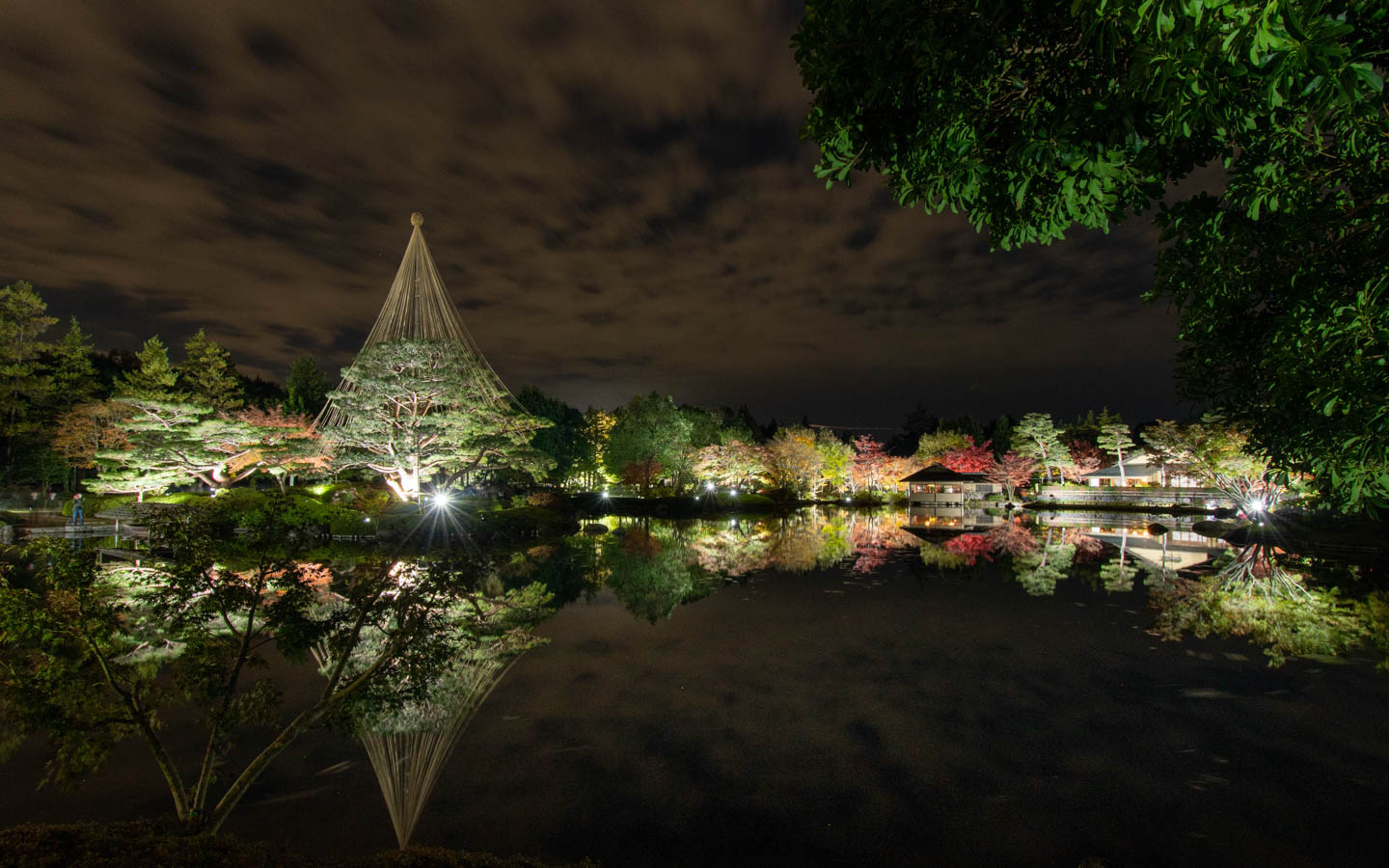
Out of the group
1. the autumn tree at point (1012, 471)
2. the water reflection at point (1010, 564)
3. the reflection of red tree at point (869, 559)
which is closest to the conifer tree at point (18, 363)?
the water reflection at point (1010, 564)

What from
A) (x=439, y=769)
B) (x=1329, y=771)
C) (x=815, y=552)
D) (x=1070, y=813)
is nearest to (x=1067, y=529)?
(x=815, y=552)

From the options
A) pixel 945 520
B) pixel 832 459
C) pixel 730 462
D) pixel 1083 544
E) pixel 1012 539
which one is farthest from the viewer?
pixel 832 459

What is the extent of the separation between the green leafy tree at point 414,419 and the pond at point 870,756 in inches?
610

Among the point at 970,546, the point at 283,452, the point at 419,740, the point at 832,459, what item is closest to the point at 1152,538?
the point at 970,546

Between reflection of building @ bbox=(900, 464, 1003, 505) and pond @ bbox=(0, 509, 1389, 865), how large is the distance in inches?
1455

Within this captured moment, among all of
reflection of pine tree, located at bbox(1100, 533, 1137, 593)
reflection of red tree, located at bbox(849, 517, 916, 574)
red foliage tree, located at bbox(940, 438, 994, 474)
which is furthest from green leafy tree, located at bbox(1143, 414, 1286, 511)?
red foliage tree, located at bbox(940, 438, 994, 474)

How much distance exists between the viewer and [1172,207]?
15.0 feet

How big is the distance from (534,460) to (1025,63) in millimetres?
23902

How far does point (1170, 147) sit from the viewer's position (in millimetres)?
3500

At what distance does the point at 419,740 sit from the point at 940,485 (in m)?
49.3

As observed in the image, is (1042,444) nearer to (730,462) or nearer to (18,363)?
(730,462)

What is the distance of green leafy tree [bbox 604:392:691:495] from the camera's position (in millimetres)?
41312

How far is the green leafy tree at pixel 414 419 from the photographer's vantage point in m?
23.4

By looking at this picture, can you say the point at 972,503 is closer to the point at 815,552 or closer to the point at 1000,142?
the point at 815,552
